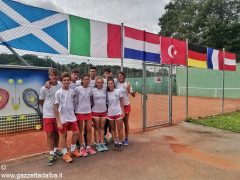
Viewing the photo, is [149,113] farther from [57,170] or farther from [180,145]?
[57,170]

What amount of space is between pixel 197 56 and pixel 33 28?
680 centimetres

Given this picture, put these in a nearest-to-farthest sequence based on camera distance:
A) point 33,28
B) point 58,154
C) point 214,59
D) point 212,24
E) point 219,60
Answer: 1. point 58,154
2. point 33,28
3. point 214,59
4. point 219,60
5. point 212,24

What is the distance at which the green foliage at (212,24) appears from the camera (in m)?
32.4

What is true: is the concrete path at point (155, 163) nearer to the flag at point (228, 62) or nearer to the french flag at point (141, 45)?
the french flag at point (141, 45)

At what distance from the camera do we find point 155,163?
5570 millimetres

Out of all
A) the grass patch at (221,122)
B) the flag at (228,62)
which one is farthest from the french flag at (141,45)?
the flag at (228,62)

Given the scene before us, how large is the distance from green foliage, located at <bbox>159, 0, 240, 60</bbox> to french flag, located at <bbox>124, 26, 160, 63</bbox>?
25.6 meters

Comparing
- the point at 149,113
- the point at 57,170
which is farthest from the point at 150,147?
the point at 149,113

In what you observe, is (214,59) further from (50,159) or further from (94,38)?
(50,159)

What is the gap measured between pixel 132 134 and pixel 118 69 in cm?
186

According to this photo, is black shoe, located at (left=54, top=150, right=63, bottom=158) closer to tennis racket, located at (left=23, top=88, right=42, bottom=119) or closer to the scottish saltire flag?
tennis racket, located at (left=23, top=88, right=42, bottom=119)

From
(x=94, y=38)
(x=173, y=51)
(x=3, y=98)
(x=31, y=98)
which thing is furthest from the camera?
(x=173, y=51)

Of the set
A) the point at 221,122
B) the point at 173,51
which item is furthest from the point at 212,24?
the point at 173,51

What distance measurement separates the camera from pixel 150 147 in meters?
6.72
